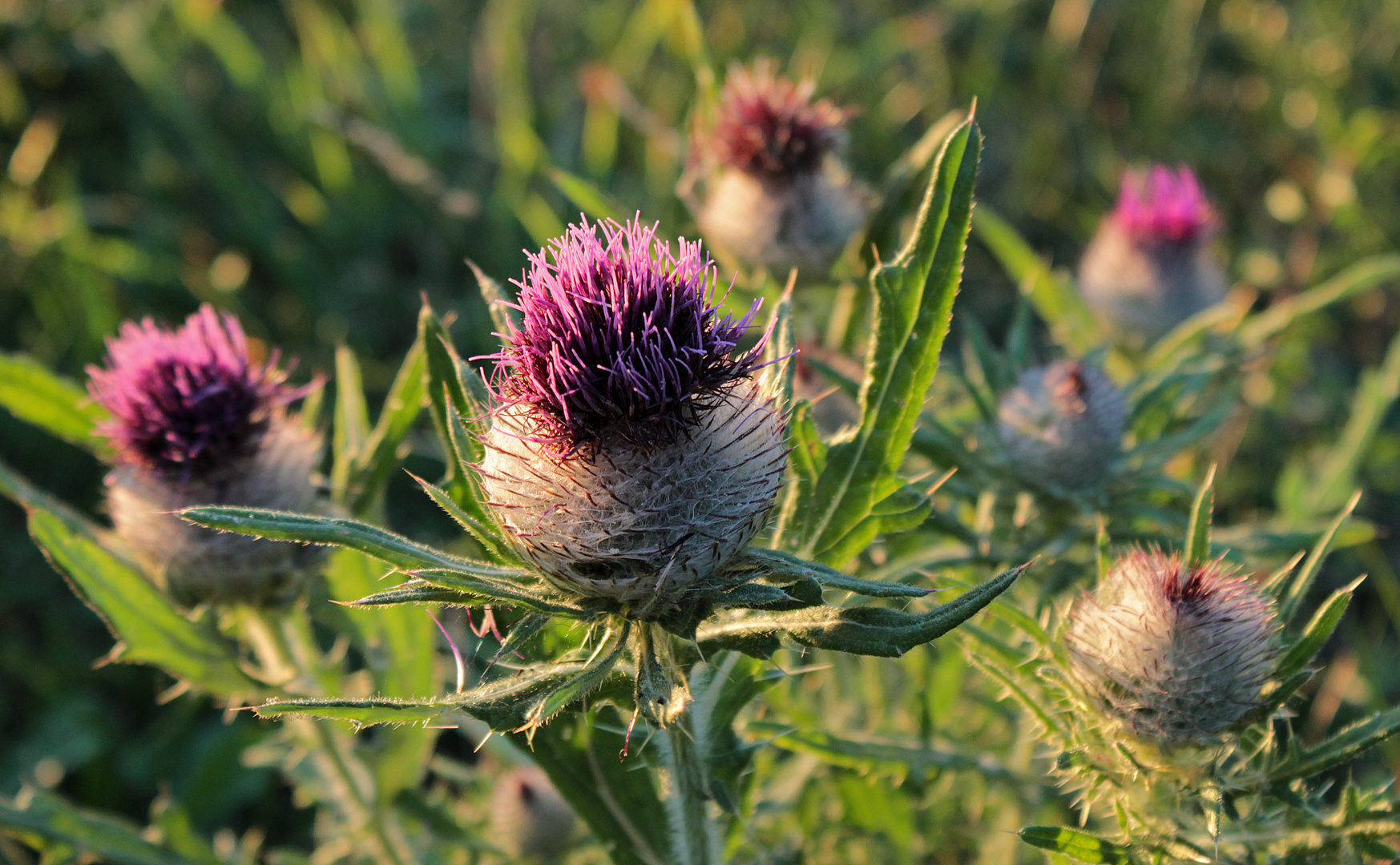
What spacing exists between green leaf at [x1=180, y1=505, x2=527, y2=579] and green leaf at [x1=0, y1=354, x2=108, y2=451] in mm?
1572

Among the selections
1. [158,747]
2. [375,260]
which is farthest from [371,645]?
[375,260]

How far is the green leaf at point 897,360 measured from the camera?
2.20 metres

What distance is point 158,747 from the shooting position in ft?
16.5

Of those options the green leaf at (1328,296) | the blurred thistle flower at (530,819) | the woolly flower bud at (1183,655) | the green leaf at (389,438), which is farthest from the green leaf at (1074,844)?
the green leaf at (1328,296)

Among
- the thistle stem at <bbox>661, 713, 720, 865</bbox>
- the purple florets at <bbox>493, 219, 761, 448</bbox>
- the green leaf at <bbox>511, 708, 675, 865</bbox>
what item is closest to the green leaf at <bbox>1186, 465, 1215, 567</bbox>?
the purple florets at <bbox>493, 219, 761, 448</bbox>

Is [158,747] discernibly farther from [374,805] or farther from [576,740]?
[576,740]

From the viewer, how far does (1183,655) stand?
2238mm

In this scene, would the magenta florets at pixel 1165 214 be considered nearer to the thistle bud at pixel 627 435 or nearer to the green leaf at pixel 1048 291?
the green leaf at pixel 1048 291

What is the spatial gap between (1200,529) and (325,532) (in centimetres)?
191

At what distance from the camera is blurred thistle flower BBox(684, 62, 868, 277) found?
3.78 metres

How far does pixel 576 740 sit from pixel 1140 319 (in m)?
3.36

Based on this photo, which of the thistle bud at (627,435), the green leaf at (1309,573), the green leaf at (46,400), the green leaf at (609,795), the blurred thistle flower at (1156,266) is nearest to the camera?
the thistle bud at (627,435)

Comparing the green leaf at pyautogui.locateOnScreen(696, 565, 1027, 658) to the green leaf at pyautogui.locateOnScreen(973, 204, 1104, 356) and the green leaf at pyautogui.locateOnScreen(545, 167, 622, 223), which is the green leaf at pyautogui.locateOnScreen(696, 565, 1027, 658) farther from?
the green leaf at pyautogui.locateOnScreen(973, 204, 1104, 356)

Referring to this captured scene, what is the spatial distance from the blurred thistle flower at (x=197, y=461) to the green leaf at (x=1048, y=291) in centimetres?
266
